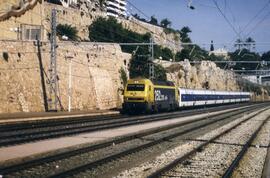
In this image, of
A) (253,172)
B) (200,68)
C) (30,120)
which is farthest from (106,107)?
(200,68)

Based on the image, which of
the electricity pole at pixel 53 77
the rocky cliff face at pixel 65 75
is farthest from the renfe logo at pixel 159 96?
the rocky cliff face at pixel 65 75

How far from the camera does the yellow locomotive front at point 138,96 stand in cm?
3934

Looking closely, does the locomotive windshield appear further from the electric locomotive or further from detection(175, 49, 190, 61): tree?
detection(175, 49, 190, 61): tree

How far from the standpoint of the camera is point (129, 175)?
1157cm

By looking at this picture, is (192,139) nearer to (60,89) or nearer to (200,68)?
(60,89)

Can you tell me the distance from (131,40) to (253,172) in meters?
97.5

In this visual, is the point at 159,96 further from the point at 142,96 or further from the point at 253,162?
the point at 253,162

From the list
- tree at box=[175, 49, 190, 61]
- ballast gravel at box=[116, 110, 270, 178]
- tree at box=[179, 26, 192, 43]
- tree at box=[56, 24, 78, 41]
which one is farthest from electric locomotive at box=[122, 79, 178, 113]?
tree at box=[179, 26, 192, 43]

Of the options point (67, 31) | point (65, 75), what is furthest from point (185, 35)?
point (65, 75)

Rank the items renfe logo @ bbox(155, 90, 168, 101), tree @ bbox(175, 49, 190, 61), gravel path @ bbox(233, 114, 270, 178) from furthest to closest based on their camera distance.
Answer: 1. tree @ bbox(175, 49, 190, 61)
2. renfe logo @ bbox(155, 90, 168, 101)
3. gravel path @ bbox(233, 114, 270, 178)

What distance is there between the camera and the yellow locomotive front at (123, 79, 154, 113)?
3934 centimetres

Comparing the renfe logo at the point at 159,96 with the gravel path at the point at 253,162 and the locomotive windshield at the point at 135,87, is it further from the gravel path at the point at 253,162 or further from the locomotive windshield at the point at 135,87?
the gravel path at the point at 253,162

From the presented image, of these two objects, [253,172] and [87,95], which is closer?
[253,172]

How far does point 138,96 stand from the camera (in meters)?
39.4
